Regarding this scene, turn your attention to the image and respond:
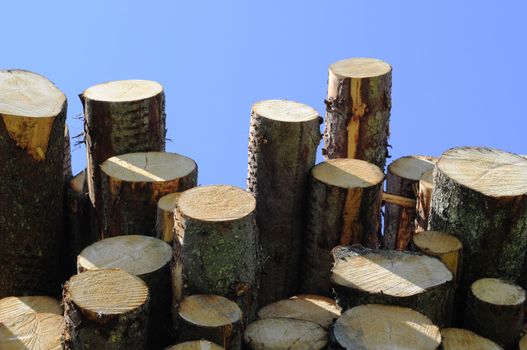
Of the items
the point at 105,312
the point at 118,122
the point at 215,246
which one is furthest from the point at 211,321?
the point at 118,122

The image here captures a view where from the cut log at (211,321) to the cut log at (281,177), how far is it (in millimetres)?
1178

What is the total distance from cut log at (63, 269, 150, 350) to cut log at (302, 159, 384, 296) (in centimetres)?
170

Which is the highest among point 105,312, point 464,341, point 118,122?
point 118,122

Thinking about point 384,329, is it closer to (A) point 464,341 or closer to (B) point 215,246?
(A) point 464,341

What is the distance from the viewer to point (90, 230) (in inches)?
237

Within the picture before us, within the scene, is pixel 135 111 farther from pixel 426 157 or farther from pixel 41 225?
pixel 426 157

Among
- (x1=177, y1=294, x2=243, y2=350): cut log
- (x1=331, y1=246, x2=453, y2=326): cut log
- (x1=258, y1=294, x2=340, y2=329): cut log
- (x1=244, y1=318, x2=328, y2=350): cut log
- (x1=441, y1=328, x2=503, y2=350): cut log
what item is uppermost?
(x1=331, y1=246, x2=453, y2=326): cut log

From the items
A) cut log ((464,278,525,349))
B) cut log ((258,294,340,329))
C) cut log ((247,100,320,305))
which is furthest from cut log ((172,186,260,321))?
cut log ((464,278,525,349))

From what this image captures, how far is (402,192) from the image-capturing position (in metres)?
6.48

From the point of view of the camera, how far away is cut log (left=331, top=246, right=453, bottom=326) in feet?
15.1

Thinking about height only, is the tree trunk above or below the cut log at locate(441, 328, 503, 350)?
above

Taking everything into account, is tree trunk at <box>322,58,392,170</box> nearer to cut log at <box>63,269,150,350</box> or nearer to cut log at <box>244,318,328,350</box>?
cut log at <box>244,318,328,350</box>

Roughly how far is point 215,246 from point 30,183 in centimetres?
147

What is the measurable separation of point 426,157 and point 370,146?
0.52 metres
